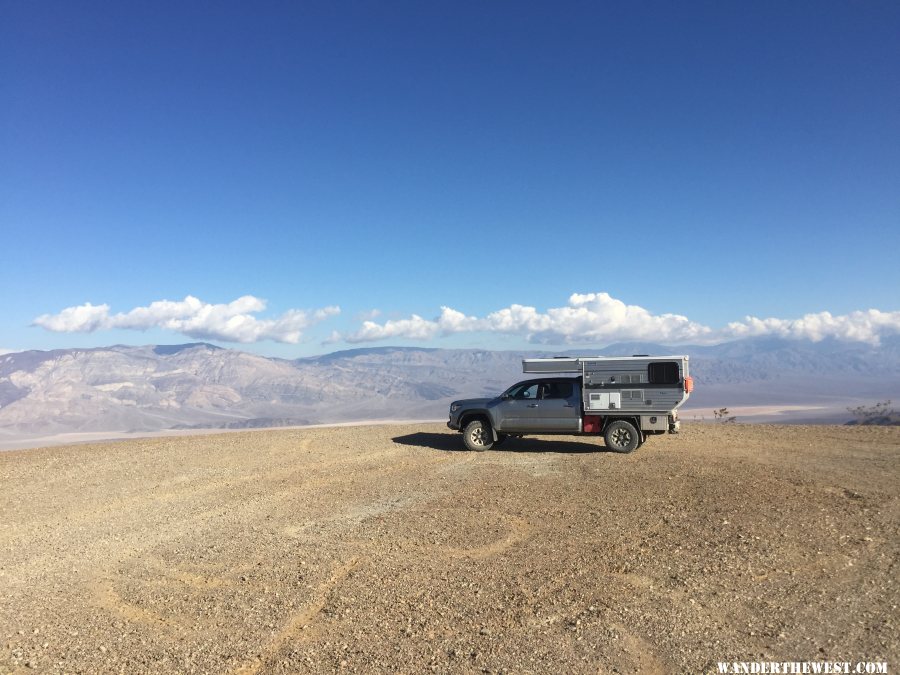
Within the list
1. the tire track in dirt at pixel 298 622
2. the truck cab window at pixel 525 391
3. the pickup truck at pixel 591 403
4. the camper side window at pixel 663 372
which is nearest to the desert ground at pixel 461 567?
the tire track in dirt at pixel 298 622

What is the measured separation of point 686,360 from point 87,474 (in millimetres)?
15132

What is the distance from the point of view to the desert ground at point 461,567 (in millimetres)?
5156

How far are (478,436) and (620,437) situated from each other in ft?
12.4

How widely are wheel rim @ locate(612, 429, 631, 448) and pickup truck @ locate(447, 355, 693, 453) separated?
0.08ft

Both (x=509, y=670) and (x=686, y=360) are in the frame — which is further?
(x=686, y=360)

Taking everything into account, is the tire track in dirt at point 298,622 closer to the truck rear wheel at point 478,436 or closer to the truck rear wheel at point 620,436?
the truck rear wheel at point 478,436

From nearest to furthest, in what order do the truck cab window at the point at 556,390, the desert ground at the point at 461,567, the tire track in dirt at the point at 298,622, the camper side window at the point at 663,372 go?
→ the tire track in dirt at the point at 298,622 → the desert ground at the point at 461,567 → the camper side window at the point at 663,372 → the truck cab window at the point at 556,390

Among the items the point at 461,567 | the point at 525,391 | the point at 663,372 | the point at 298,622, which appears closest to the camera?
the point at 298,622

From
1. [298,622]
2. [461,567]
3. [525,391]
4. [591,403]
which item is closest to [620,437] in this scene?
[591,403]

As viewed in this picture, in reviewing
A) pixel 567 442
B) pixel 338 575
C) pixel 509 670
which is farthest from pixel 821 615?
pixel 567 442

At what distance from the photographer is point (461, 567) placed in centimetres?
711

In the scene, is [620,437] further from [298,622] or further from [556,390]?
[298,622]

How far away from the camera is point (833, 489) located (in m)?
10.2

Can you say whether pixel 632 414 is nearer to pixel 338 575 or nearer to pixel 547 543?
pixel 547 543
